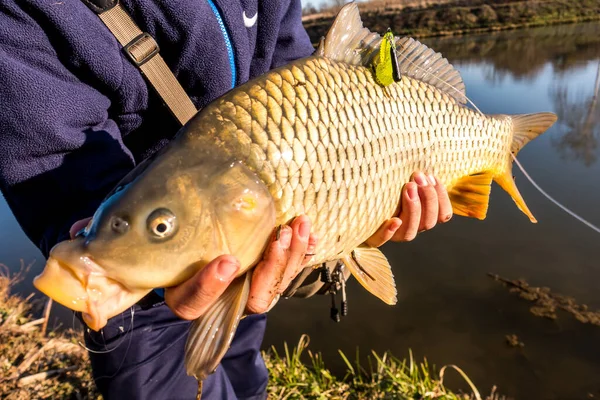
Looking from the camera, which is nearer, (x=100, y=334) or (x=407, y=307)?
(x=100, y=334)

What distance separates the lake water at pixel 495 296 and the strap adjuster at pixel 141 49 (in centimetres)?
210

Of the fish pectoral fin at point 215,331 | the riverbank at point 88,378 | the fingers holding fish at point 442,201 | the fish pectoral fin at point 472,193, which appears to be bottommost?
the riverbank at point 88,378

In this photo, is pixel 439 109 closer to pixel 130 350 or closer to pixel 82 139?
A: pixel 82 139

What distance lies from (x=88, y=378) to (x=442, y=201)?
69.3 inches

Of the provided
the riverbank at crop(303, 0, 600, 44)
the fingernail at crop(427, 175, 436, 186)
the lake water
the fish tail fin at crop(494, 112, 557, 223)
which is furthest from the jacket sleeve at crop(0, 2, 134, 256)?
the riverbank at crop(303, 0, 600, 44)

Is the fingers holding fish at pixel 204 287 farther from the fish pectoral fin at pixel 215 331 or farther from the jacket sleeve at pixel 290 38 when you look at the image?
the jacket sleeve at pixel 290 38

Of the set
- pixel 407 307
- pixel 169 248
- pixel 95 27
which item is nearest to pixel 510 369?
pixel 407 307

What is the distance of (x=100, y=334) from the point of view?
133 cm

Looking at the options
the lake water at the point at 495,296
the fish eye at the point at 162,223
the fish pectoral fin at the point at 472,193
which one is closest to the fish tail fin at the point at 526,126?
the fish pectoral fin at the point at 472,193

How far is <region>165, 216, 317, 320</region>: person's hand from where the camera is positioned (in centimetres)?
75

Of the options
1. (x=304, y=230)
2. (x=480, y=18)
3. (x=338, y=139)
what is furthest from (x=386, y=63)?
(x=480, y=18)

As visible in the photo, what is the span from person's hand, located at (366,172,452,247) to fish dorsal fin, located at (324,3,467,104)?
28 cm

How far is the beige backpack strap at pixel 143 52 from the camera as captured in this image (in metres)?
1.04

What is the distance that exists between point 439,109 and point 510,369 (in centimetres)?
197
